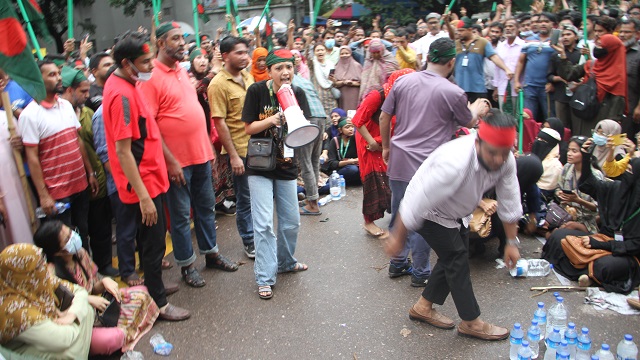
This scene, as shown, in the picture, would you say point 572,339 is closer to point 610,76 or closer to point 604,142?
point 604,142

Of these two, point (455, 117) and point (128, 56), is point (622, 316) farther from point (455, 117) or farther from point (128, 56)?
point (128, 56)

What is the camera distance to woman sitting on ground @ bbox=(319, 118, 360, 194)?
299 inches

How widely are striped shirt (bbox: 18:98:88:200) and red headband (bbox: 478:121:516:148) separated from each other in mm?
3215

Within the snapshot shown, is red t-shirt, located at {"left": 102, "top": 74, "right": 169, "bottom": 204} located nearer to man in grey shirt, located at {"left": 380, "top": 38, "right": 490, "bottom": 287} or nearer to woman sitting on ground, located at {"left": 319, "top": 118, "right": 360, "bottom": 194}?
man in grey shirt, located at {"left": 380, "top": 38, "right": 490, "bottom": 287}

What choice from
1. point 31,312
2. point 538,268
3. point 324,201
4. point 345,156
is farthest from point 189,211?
point 345,156

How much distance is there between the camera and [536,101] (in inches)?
325

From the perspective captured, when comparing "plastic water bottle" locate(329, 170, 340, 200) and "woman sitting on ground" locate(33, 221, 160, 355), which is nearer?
"woman sitting on ground" locate(33, 221, 160, 355)

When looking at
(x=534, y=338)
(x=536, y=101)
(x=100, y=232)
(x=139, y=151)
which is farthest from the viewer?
(x=536, y=101)

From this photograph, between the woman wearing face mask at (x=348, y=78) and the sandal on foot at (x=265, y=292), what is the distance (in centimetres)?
571

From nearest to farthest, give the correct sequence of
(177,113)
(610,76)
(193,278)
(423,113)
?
(423,113) < (177,113) < (193,278) < (610,76)

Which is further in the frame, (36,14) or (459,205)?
(36,14)

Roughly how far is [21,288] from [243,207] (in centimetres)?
233

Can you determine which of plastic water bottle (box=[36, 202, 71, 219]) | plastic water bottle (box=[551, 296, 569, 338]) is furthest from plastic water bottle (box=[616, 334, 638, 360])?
plastic water bottle (box=[36, 202, 71, 219])

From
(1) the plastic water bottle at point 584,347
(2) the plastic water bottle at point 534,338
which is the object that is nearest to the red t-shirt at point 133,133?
(2) the plastic water bottle at point 534,338
